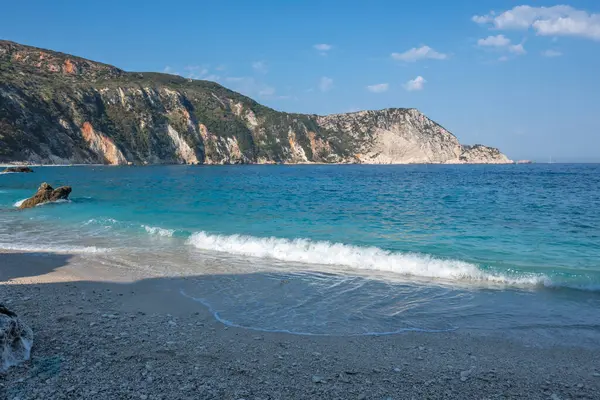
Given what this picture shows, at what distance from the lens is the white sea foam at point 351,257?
1138 centimetres

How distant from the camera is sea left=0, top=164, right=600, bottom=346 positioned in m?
7.91

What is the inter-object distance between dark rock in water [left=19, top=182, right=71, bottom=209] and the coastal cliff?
287 feet

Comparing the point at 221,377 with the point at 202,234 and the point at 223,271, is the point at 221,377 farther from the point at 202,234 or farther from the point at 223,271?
the point at 202,234

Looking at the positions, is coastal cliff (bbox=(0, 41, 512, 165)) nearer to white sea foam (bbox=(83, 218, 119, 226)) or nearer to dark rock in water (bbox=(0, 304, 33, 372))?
white sea foam (bbox=(83, 218, 119, 226))

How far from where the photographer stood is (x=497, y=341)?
688cm

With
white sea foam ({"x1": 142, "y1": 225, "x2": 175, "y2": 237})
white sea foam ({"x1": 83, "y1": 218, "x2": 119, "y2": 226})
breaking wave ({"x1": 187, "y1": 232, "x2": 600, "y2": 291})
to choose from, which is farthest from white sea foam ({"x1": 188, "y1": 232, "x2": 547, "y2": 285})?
white sea foam ({"x1": 83, "y1": 218, "x2": 119, "y2": 226})

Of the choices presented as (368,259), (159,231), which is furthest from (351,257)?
(159,231)

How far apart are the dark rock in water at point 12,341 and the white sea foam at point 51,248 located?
8.77 metres

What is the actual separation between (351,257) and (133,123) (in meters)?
137

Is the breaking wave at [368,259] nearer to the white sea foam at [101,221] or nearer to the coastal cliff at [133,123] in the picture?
the white sea foam at [101,221]

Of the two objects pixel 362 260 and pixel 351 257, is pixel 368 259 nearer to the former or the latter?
pixel 362 260

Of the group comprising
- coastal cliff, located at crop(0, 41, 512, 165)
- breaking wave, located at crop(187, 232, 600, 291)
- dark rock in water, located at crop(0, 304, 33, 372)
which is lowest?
breaking wave, located at crop(187, 232, 600, 291)

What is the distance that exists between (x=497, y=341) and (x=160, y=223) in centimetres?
1721

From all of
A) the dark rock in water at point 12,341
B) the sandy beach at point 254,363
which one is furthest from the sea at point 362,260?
the dark rock in water at point 12,341
